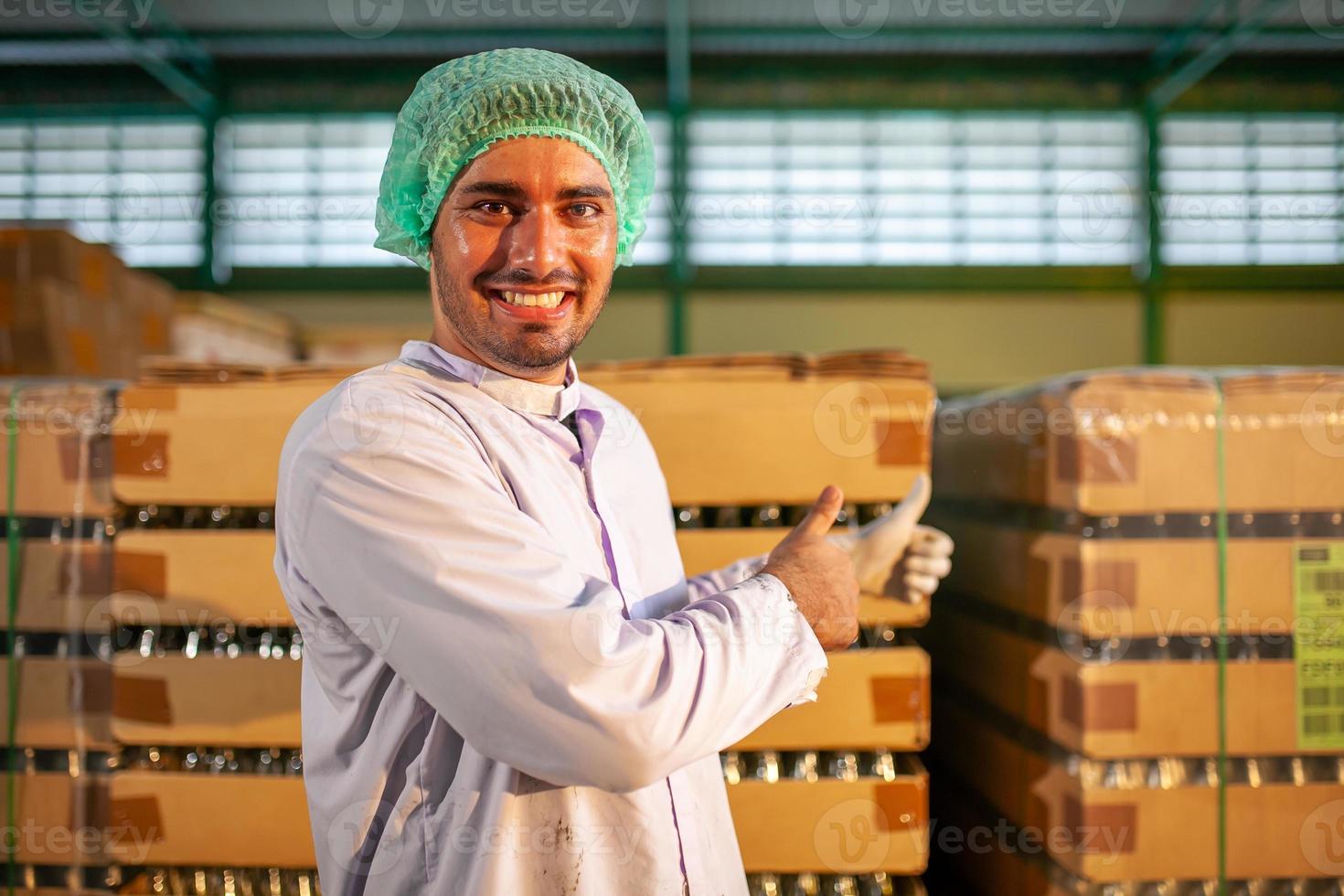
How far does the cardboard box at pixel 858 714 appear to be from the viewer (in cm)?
210

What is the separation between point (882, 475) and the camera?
2.12m

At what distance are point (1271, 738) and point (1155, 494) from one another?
2.10ft

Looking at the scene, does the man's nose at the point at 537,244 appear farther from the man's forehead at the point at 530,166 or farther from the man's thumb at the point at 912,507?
the man's thumb at the point at 912,507

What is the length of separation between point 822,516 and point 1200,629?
1171 millimetres

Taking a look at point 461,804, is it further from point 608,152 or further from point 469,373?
point 608,152

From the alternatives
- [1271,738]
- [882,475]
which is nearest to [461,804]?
[882,475]

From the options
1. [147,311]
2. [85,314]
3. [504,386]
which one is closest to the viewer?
[504,386]

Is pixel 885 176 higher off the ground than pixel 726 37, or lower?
lower

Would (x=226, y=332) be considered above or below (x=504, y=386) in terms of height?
above

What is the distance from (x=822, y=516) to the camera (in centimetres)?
148

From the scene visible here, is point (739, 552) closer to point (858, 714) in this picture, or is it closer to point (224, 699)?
point (858, 714)

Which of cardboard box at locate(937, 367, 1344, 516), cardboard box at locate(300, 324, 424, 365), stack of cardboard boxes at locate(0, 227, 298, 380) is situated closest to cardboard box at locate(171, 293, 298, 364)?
stack of cardboard boxes at locate(0, 227, 298, 380)

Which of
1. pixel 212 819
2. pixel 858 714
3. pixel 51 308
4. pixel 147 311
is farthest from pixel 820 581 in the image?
pixel 147 311

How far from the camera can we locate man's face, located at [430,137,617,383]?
1.38 metres
